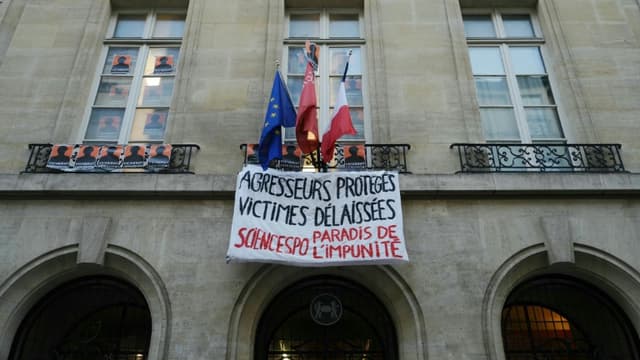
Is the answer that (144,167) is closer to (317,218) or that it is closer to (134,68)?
(134,68)

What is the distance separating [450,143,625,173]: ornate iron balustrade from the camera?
677cm

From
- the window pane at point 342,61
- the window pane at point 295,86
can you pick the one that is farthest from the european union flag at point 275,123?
the window pane at point 342,61

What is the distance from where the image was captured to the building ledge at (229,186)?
21.1 ft

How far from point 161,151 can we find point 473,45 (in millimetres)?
5608

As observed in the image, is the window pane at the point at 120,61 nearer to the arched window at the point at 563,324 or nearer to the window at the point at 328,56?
the window at the point at 328,56

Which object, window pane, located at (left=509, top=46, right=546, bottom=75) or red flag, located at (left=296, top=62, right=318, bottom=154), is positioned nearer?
red flag, located at (left=296, top=62, right=318, bottom=154)

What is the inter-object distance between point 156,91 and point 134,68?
2.17ft

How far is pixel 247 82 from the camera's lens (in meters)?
7.50

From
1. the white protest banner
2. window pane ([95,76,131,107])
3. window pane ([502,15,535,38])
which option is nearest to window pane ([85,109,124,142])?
window pane ([95,76,131,107])

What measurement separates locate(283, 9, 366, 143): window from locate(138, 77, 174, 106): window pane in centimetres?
202

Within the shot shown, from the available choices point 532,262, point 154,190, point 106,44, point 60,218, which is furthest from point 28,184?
point 532,262

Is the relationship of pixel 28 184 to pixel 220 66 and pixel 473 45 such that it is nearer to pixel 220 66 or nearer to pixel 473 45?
pixel 220 66

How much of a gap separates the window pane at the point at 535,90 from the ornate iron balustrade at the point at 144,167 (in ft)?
17.8

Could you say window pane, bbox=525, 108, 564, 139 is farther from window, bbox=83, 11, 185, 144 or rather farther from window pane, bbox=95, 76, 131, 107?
window pane, bbox=95, 76, 131, 107
